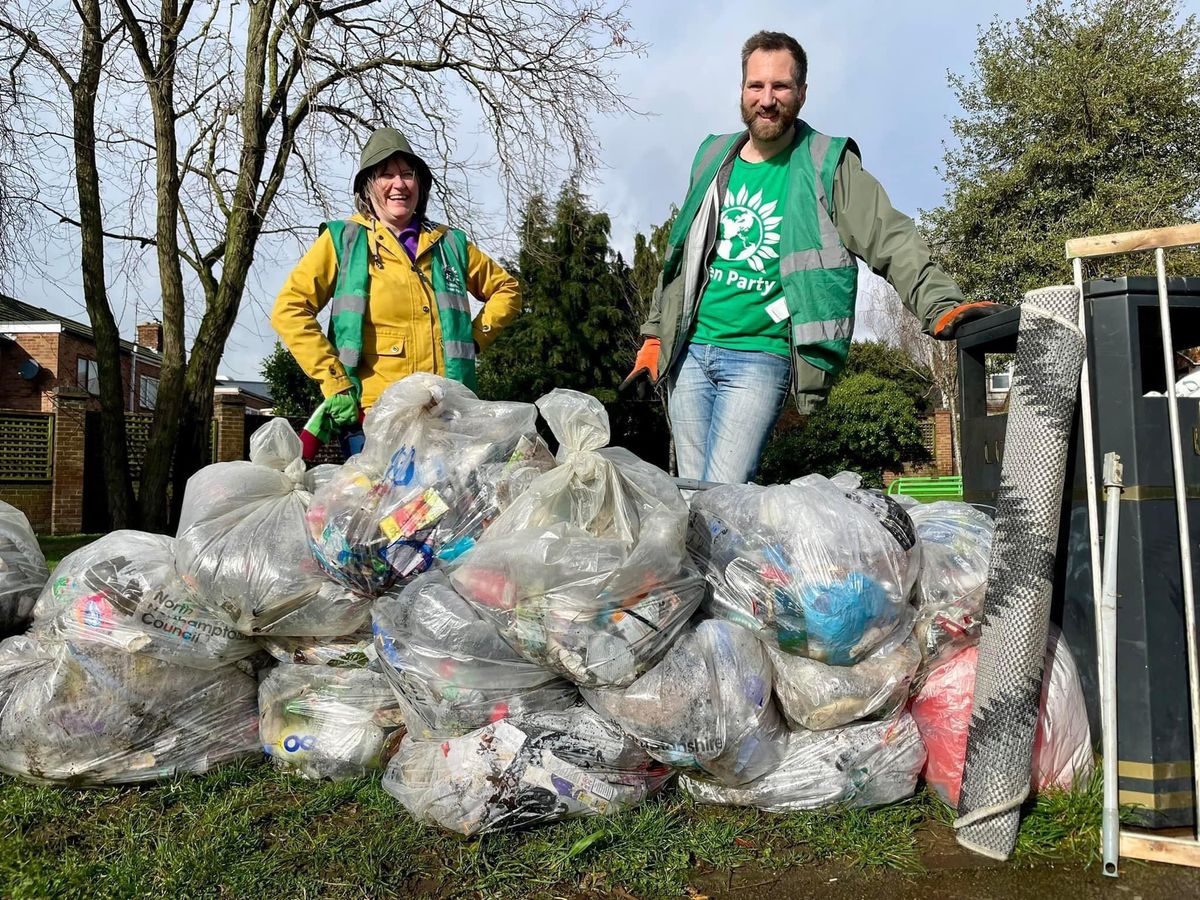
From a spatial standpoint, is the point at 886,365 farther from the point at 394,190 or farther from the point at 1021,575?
the point at 1021,575

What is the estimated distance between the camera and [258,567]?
2.19 meters

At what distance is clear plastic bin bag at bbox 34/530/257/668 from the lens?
2.20 meters

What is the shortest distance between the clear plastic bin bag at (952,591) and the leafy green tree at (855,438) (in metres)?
15.4

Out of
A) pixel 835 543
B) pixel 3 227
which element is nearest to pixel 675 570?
pixel 835 543

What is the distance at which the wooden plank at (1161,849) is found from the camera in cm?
170

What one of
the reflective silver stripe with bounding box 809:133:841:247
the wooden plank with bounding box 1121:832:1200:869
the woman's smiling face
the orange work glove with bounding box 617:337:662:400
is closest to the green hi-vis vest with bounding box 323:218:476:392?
the woman's smiling face

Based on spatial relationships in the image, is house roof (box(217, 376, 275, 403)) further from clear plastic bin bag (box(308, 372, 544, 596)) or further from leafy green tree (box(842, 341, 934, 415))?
clear plastic bin bag (box(308, 372, 544, 596))

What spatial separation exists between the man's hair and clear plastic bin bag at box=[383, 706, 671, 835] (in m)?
2.02

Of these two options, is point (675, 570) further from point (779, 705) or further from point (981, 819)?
point (981, 819)

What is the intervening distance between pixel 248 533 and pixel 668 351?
1.45m

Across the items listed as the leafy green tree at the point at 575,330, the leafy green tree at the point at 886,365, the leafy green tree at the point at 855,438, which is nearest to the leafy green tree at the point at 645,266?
the leafy green tree at the point at 575,330

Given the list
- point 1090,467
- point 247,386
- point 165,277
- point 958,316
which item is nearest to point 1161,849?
point 1090,467

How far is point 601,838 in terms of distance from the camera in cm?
181

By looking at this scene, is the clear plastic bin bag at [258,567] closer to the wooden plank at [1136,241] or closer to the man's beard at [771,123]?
the man's beard at [771,123]
